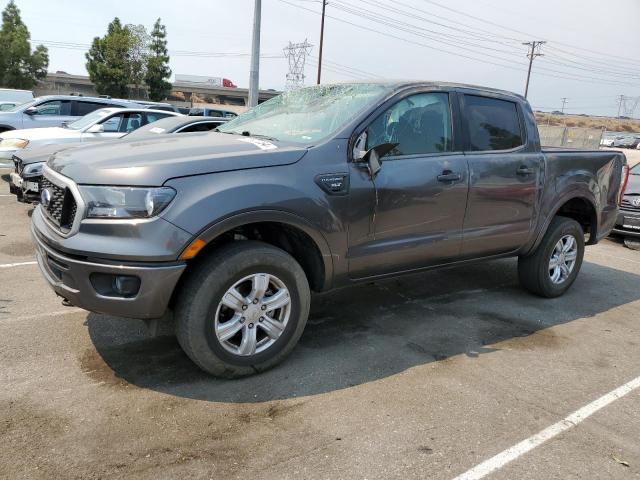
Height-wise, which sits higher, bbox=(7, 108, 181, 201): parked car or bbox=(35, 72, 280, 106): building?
bbox=(35, 72, 280, 106): building

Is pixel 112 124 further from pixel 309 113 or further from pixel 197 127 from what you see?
pixel 309 113

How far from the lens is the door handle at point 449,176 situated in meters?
4.09

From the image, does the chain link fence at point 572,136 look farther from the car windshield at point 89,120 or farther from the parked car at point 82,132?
the car windshield at point 89,120

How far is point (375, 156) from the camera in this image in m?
3.63

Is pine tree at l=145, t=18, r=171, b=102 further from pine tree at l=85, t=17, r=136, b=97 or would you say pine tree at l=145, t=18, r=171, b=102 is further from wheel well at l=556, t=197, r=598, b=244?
wheel well at l=556, t=197, r=598, b=244

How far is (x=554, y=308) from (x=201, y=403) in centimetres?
370

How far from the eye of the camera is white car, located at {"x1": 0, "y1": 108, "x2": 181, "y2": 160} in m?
8.96

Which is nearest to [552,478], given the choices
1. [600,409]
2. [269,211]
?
[600,409]

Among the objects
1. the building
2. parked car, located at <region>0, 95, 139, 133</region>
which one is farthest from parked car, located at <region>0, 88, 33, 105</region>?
the building

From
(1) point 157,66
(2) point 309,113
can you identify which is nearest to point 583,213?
(2) point 309,113

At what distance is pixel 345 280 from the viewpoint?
3770 millimetres

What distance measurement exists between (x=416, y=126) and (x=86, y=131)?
7301 mm

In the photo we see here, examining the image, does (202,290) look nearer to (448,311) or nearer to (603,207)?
(448,311)

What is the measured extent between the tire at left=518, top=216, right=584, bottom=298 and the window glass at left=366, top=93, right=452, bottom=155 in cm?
173
